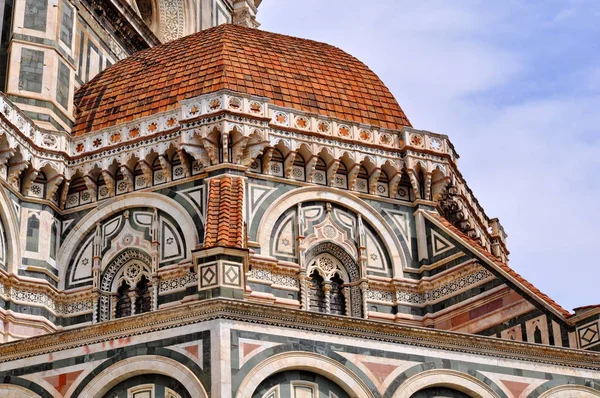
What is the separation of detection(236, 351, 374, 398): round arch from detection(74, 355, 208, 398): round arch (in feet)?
3.40

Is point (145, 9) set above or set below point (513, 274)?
above

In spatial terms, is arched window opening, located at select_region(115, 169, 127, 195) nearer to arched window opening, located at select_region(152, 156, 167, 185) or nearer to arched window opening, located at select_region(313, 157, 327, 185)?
arched window opening, located at select_region(152, 156, 167, 185)

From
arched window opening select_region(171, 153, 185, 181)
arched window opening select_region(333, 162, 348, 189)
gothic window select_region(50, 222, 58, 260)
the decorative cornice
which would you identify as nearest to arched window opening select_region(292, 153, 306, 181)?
arched window opening select_region(333, 162, 348, 189)

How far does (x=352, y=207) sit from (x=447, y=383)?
238 inches

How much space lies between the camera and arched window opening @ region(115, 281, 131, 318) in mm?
24297

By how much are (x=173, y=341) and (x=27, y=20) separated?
35.3 ft

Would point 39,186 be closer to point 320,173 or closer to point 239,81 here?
point 239,81

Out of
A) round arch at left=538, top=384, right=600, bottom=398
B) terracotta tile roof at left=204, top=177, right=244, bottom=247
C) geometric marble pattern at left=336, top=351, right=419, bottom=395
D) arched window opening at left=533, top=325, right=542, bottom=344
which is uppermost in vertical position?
terracotta tile roof at left=204, top=177, right=244, bottom=247

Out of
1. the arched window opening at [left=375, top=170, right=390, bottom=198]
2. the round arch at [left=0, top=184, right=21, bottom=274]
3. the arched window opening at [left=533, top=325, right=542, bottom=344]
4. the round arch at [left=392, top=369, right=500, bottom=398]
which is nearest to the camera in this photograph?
the round arch at [left=392, top=369, right=500, bottom=398]

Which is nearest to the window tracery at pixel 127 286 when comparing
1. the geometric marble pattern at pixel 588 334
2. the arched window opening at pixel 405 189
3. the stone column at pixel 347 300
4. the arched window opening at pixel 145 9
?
the stone column at pixel 347 300

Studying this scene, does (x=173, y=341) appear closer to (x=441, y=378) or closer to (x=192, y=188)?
(x=441, y=378)

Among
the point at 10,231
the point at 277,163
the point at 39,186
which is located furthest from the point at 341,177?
the point at 10,231

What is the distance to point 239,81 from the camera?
86.3ft

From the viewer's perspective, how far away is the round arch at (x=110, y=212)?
24688 mm
